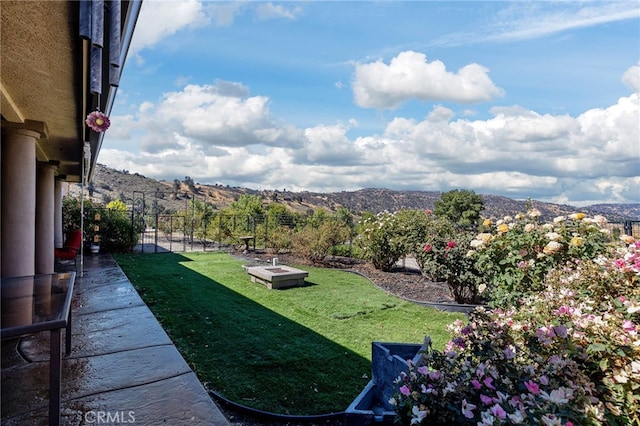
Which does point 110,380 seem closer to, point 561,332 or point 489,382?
point 489,382

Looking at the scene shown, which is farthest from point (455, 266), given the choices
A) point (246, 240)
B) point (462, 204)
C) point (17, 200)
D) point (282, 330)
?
point (462, 204)

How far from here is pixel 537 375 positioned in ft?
5.66

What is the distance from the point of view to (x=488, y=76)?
8.64 meters

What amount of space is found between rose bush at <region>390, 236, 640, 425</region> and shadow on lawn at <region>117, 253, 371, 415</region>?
62.0 inches

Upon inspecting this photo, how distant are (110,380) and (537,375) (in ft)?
10.5

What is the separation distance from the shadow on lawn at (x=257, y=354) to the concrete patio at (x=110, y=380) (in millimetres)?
418

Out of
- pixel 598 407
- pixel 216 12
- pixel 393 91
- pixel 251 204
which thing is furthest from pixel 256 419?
pixel 251 204

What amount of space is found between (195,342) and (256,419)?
1.90 metres

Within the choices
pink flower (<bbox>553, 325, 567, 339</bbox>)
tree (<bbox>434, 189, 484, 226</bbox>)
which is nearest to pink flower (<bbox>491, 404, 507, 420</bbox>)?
pink flower (<bbox>553, 325, 567, 339</bbox>)

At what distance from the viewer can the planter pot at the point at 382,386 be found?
246 cm

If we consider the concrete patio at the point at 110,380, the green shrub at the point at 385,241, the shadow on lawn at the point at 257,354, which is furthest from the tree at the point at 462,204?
the concrete patio at the point at 110,380

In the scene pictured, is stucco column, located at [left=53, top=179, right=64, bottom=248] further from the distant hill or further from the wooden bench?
the distant hill

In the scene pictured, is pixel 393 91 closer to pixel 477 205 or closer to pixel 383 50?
pixel 383 50

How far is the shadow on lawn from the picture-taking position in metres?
3.27
